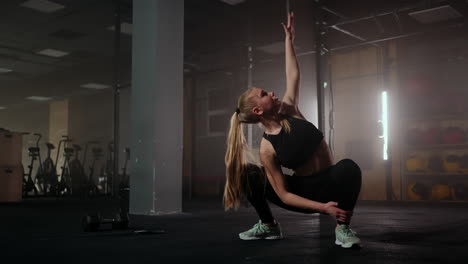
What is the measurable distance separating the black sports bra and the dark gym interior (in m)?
0.40

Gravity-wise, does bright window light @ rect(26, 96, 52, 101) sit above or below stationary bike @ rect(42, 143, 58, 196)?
above

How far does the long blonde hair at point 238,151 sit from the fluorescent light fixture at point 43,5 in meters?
5.30

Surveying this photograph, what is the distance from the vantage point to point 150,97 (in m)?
4.19

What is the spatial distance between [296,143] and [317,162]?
0.58ft

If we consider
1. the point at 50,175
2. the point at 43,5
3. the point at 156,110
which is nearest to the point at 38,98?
the point at 50,175

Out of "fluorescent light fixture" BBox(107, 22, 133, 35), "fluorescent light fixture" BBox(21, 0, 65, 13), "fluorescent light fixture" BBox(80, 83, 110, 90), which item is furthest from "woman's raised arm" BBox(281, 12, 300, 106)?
"fluorescent light fixture" BBox(80, 83, 110, 90)

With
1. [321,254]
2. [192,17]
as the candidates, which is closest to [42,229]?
[321,254]

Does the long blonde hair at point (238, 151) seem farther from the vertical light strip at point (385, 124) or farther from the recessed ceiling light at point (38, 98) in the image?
the recessed ceiling light at point (38, 98)

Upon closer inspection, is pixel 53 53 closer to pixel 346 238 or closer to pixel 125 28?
pixel 125 28

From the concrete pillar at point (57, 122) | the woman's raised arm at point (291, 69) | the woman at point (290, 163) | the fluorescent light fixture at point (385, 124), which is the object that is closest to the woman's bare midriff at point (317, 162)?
the woman at point (290, 163)

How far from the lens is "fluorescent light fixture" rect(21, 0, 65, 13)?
644 cm

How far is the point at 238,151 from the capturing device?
7.09 feet

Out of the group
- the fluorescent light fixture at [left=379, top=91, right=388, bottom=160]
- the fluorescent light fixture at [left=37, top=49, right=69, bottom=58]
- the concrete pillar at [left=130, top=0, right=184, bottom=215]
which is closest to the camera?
the concrete pillar at [left=130, top=0, right=184, bottom=215]

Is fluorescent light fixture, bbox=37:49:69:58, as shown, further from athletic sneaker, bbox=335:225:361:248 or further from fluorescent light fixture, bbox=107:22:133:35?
athletic sneaker, bbox=335:225:361:248
